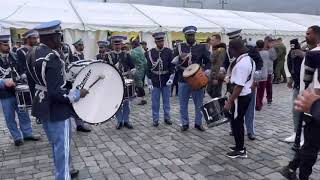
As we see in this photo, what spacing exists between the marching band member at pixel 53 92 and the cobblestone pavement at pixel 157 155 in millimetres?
956

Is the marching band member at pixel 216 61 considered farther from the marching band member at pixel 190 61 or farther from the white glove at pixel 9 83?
the white glove at pixel 9 83

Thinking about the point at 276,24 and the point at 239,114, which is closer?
the point at 239,114

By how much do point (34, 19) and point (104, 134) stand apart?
6.28 metres

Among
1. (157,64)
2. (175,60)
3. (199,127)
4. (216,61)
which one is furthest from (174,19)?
(199,127)

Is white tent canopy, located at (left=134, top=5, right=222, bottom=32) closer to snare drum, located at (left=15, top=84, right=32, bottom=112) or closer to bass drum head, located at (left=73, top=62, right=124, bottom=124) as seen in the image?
snare drum, located at (left=15, top=84, right=32, bottom=112)

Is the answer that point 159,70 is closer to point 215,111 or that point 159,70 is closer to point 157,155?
point 215,111

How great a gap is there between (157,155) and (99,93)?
61.4 inches

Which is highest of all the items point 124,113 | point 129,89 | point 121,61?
Result: point 121,61

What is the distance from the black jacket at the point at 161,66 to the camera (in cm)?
698

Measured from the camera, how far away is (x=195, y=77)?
5.94 meters

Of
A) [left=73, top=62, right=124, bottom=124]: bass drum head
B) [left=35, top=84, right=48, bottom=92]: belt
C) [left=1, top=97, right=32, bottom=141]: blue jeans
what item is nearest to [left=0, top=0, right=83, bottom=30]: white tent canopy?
[left=1, top=97, right=32, bottom=141]: blue jeans

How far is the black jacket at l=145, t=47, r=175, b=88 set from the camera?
275 inches

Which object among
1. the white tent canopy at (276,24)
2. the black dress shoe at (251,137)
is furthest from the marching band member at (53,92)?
the white tent canopy at (276,24)

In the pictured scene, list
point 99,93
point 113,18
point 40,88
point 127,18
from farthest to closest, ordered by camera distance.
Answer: point 127,18 < point 113,18 < point 99,93 < point 40,88
